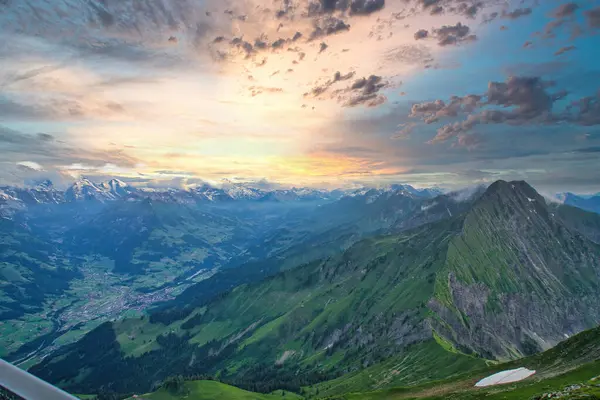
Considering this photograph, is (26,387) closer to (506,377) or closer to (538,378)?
(538,378)

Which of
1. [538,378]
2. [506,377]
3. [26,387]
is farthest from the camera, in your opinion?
[506,377]

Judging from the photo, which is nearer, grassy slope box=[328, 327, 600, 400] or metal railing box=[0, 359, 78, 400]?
metal railing box=[0, 359, 78, 400]

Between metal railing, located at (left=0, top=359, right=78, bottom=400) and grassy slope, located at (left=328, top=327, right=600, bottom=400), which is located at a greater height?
metal railing, located at (left=0, top=359, right=78, bottom=400)

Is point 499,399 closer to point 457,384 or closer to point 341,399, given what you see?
point 457,384

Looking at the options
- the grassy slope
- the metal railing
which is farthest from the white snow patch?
the metal railing

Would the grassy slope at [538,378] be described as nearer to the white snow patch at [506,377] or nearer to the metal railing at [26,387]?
the white snow patch at [506,377]

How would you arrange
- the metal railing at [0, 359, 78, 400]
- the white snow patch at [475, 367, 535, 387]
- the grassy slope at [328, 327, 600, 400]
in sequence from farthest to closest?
1. the white snow patch at [475, 367, 535, 387]
2. the grassy slope at [328, 327, 600, 400]
3. the metal railing at [0, 359, 78, 400]

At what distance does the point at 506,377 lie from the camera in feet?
474

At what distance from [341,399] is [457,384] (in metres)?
55.6

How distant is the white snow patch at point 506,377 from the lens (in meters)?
138

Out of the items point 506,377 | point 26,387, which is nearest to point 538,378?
point 506,377

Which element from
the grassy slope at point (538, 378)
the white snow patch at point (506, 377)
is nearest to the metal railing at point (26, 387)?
the grassy slope at point (538, 378)

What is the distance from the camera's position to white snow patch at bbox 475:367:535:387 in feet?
454

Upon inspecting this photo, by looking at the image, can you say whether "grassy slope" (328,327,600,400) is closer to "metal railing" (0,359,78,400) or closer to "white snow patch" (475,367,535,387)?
"white snow patch" (475,367,535,387)
